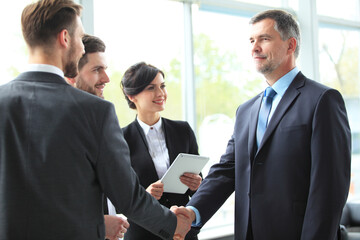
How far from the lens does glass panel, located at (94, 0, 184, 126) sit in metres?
3.97

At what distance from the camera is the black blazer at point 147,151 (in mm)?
2661

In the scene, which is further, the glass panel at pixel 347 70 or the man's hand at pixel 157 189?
the glass panel at pixel 347 70

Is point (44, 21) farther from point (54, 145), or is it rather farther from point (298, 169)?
point (298, 169)

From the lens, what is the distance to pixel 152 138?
2891 millimetres


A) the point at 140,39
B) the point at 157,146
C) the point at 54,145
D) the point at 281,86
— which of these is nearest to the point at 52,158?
the point at 54,145

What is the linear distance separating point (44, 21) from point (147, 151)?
1.40 metres

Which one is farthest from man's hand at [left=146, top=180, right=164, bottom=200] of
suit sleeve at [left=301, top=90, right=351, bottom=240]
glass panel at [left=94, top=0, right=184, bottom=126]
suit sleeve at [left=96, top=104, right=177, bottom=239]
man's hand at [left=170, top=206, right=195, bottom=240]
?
glass panel at [left=94, top=0, right=184, bottom=126]

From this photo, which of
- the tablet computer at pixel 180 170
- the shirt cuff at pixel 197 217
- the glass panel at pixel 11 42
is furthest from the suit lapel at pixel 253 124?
the glass panel at pixel 11 42

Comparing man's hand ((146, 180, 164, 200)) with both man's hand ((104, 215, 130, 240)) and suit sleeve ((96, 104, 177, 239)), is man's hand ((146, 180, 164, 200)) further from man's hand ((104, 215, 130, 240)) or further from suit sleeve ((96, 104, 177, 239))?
suit sleeve ((96, 104, 177, 239))

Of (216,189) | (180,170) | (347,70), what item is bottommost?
(216,189)

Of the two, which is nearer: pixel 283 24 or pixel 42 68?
pixel 42 68

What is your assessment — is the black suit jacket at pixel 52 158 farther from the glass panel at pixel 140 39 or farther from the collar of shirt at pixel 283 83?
the glass panel at pixel 140 39

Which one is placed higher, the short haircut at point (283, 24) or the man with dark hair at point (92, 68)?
the short haircut at point (283, 24)

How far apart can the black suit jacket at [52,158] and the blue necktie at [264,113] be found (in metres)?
0.90
